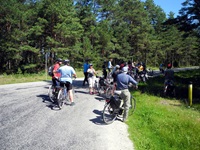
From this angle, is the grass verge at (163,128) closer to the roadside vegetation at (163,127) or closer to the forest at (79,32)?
the roadside vegetation at (163,127)

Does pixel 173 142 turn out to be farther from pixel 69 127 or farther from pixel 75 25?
pixel 75 25

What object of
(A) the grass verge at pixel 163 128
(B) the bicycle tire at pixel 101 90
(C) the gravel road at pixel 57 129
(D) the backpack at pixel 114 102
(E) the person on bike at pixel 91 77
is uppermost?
(E) the person on bike at pixel 91 77

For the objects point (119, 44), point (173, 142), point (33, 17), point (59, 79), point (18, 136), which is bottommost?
point (173, 142)

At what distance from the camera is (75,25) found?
37.1 meters

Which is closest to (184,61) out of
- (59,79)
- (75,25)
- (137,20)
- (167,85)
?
(137,20)

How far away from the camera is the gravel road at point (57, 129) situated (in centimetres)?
583

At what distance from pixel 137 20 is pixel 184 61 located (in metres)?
42.2

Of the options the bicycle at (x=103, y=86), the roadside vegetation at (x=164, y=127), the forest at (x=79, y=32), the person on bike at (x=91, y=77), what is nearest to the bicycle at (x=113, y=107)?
the roadside vegetation at (x=164, y=127)

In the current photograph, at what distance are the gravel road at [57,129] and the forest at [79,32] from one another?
12.5 m

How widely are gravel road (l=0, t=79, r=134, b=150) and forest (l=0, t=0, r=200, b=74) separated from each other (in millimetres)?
12523

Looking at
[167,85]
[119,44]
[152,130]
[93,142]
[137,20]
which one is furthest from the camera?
[137,20]

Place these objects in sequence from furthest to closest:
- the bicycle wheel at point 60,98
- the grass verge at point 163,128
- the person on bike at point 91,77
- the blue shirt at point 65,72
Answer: the person on bike at point 91,77 < the blue shirt at point 65,72 < the bicycle wheel at point 60,98 < the grass verge at point 163,128

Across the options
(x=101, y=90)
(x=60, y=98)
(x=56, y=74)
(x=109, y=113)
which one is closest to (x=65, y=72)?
(x=56, y=74)

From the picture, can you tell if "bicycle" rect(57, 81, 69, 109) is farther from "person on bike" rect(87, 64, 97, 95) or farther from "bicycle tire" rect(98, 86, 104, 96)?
"bicycle tire" rect(98, 86, 104, 96)
